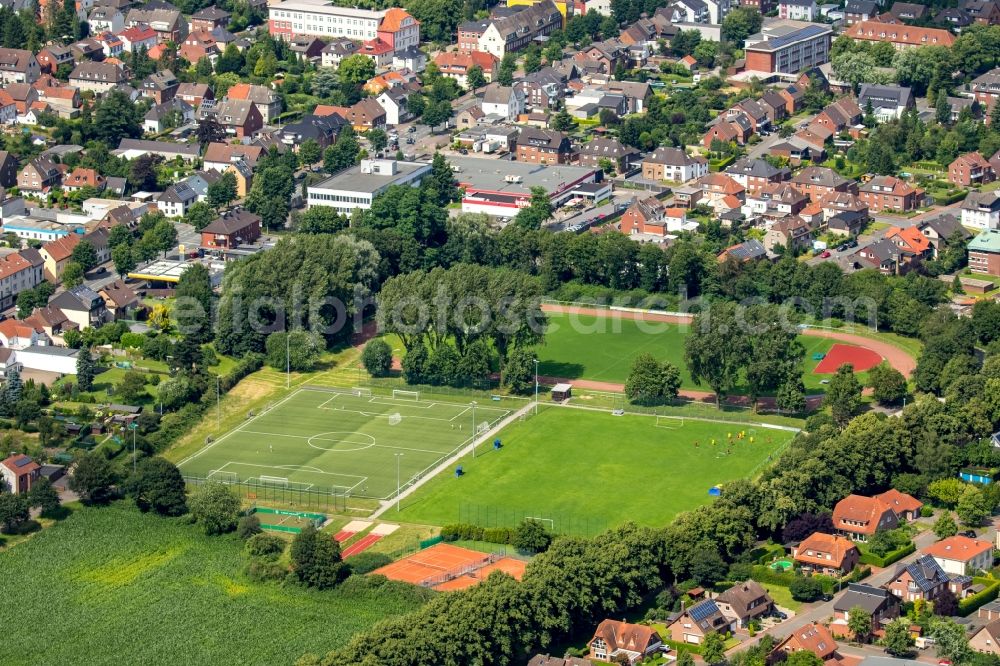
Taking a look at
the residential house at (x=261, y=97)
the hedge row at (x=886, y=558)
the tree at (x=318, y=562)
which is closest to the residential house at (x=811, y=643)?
the hedge row at (x=886, y=558)

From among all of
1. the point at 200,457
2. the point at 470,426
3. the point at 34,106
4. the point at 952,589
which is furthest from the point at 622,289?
the point at 34,106

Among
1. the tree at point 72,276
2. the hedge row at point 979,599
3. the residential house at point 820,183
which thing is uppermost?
the residential house at point 820,183

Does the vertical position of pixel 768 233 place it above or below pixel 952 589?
above

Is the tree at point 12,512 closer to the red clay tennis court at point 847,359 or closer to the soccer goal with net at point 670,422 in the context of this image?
the soccer goal with net at point 670,422

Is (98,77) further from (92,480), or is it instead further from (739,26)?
(92,480)

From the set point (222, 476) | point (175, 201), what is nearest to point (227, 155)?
point (175, 201)

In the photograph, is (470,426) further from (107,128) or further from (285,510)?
(107,128)
